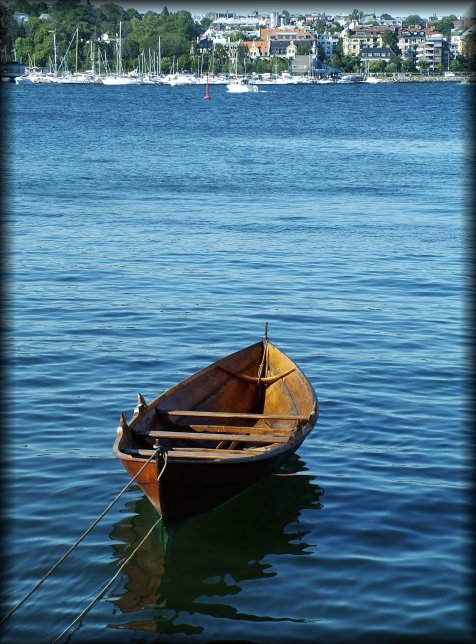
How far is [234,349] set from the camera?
62.8 feet

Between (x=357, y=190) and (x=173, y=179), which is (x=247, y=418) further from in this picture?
(x=173, y=179)

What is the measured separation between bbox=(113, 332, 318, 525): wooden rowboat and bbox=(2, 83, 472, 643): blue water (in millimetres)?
543

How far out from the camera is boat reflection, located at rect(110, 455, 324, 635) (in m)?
10.3

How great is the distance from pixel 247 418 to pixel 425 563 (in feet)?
12.1

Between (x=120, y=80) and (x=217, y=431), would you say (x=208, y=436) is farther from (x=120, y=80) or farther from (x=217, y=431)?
(x=120, y=80)

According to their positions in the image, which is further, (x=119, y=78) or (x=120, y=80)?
(x=119, y=78)

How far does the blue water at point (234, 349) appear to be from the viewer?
10398mm

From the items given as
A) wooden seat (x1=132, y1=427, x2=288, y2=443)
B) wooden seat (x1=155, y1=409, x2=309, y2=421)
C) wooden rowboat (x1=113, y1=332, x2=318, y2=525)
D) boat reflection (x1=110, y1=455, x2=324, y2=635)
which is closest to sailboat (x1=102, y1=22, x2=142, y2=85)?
wooden rowboat (x1=113, y1=332, x2=318, y2=525)

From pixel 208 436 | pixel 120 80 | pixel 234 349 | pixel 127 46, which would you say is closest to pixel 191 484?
pixel 208 436

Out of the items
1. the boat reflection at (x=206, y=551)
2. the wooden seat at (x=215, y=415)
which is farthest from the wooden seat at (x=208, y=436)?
the boat reflection at (x=206, y=551)

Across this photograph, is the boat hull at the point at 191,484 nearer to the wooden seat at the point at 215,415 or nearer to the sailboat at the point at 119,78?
the wooden seat at the point at 215,415

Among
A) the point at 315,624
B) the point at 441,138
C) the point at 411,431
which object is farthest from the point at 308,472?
the point at 441,138

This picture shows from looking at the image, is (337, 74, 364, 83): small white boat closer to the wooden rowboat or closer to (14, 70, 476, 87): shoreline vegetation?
(14, 70, 476, 87): shoreline vegetation

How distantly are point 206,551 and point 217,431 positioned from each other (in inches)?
108
